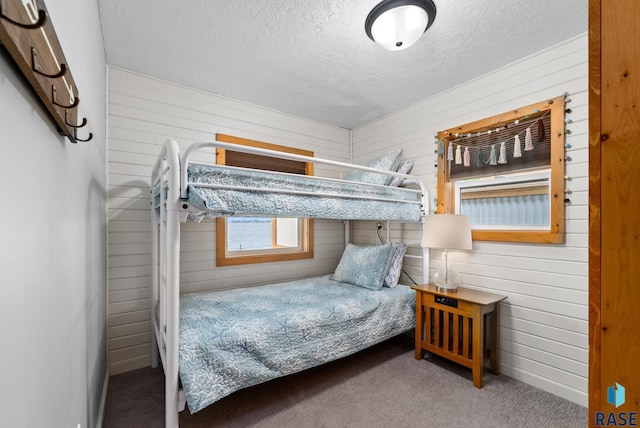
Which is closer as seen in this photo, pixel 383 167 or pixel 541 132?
pixel 541 132

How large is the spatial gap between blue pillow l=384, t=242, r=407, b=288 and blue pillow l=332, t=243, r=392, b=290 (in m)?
0.08

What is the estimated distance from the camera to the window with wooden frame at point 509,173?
201 centimetres

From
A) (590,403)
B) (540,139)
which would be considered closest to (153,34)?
(590,403)

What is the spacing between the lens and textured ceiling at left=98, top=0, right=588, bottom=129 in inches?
65.7

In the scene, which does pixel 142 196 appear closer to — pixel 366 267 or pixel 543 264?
pixel 366 267

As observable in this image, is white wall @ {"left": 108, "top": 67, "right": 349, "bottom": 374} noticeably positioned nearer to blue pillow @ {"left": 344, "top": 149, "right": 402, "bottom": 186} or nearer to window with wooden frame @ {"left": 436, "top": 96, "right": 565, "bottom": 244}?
blue pillow @ {"left": 344, "top": 149, "right": 402, "bottom": 186}

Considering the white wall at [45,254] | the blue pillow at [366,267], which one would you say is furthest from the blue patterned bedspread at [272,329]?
the white wall at [45,254]

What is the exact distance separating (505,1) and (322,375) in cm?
281

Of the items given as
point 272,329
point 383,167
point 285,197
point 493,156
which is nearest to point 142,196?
point 285,197

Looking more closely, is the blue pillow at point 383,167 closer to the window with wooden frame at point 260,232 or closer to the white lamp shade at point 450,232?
the white lamp shade at point 450,232

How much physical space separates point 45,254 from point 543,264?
275 cm

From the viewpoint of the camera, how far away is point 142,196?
2389 mm

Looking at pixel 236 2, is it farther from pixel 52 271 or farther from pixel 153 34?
pixel 52 271

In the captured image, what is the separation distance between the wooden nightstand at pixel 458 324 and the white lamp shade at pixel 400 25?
1872mm
